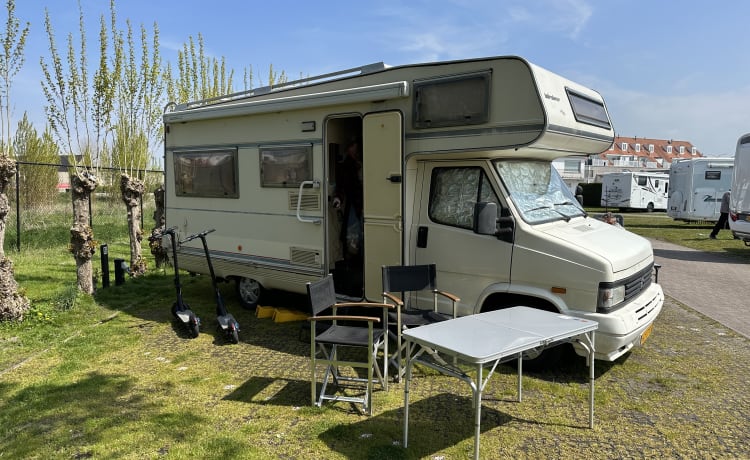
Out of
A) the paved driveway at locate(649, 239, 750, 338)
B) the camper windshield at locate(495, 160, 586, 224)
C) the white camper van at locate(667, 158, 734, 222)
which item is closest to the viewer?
the camper windshield at locate(495, 160, 586, 224)

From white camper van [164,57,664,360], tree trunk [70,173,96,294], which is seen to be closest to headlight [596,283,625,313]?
white camper van [164,57,664,360]

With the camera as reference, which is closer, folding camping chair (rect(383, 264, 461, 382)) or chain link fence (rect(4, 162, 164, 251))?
folding camping chair (rect(383, 264, 461, 382))

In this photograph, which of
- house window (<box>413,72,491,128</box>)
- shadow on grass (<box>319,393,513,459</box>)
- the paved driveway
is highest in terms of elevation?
house window (<box>413,72,491,128</box>)

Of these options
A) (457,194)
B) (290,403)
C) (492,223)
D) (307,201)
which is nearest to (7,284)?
(307,201)

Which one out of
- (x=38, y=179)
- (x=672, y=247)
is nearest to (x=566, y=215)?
(x=672, y=247)

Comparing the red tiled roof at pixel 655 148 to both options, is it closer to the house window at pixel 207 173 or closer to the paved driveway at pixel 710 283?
the paved driveway at pixel 710 283

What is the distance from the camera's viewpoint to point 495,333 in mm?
3707

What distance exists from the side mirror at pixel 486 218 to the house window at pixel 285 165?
89.7 inches

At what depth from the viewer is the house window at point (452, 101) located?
505cm

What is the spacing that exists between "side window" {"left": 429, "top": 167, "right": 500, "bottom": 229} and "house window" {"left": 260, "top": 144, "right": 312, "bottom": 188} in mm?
1619

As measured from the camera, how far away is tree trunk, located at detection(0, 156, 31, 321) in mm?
6527

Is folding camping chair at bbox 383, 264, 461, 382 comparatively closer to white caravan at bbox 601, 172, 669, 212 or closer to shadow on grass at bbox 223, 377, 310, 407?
shadow on grass at bbox 223, 377, 310, 407

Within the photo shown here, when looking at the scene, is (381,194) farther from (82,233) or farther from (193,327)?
(82,233)

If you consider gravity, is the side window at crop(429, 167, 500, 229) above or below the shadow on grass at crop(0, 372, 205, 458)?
above
